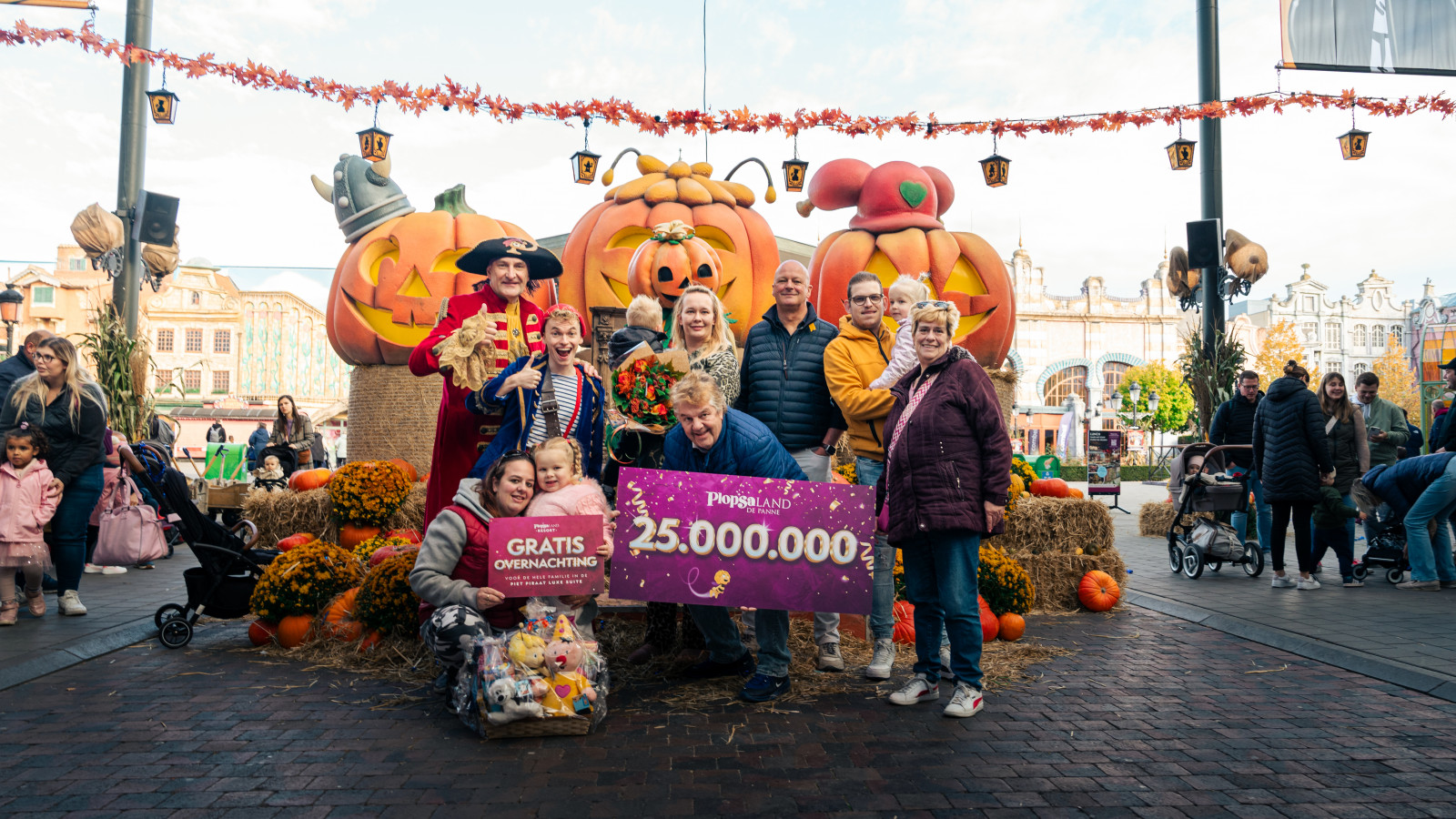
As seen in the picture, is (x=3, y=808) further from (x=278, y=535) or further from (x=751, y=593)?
(x=278, y=535)

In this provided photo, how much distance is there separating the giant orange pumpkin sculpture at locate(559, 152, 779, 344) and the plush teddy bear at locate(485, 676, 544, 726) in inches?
233

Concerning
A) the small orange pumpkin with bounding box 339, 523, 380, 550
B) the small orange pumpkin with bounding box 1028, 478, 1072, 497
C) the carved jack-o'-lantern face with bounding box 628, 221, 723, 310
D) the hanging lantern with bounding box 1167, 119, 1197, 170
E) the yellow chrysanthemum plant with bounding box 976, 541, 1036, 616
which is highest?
the hanging lantern with bounding box 1167, 119, 1197, 170

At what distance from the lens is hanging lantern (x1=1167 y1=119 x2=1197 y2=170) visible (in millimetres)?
9789

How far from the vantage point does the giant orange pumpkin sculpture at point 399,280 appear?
945 centimetres

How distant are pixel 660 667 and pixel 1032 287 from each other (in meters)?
58.1

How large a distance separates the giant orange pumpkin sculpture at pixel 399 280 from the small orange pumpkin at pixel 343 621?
4753mm

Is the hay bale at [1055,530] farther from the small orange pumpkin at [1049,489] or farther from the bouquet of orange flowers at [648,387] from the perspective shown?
the bouquet of orange flowers at [648,387]

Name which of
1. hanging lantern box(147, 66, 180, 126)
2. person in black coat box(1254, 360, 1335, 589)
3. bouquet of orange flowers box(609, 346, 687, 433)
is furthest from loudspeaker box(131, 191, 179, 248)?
person in black coat box(1254, 360, 1335, 589)

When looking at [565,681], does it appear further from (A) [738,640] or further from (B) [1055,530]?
(B) [1055,530]

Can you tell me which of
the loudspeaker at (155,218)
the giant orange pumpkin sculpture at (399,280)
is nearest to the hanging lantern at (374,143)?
the giant orange pumpkin sculpture at (399,280)

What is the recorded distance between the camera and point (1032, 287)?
192ft

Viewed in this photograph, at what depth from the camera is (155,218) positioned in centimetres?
912

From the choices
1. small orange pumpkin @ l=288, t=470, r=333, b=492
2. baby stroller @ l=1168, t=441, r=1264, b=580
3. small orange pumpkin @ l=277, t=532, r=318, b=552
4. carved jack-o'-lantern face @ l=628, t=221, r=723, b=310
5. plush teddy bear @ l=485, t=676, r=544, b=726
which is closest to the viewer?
plush teddy bear @ l=485, t=676, r=544, b=726

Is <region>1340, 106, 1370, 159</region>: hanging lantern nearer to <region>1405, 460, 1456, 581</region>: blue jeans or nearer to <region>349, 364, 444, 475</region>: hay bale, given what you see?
<region>1405, 460, 1456, 581</region>: blue jeans
